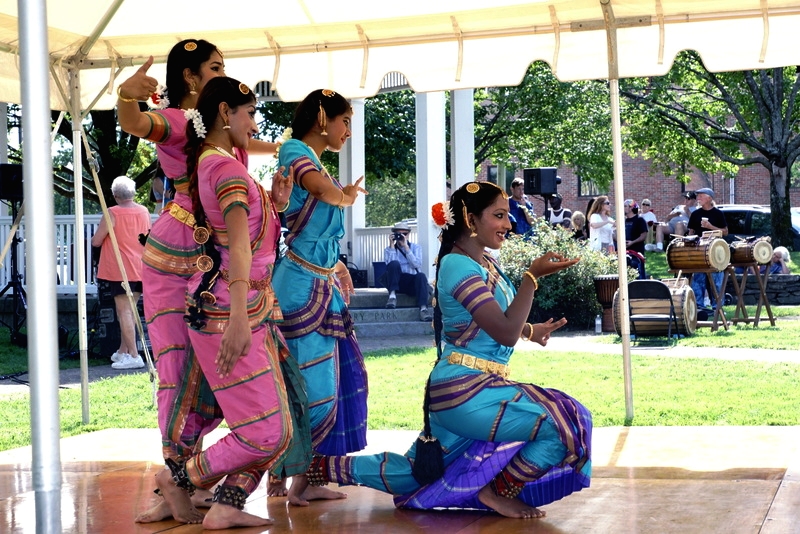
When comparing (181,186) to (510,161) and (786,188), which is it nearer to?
(786,188)

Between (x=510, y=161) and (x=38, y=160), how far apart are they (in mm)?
30621

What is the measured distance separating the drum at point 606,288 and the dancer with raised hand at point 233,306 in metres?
10.8

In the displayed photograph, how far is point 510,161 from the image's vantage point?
3262 cm

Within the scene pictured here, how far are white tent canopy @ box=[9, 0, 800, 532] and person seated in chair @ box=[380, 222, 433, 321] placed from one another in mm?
8991

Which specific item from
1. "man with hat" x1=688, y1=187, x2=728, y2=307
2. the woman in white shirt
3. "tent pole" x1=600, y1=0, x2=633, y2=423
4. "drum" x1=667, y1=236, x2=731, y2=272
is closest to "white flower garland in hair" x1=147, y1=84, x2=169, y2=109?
"tent pole" x1=600, y1=0, x2=633, y2=423

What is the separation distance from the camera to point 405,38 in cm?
697

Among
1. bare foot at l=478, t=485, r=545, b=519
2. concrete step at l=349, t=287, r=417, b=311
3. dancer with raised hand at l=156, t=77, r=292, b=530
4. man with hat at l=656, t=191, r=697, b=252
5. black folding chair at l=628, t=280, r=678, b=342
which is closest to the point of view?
dancer with raised hand at l=156, t=77, r=292, b=530

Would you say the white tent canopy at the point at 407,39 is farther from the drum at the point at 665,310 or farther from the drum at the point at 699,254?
the drum at the point at 699,254

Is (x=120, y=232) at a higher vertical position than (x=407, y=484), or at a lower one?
higher

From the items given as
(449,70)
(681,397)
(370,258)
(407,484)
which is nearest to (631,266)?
(370,258)

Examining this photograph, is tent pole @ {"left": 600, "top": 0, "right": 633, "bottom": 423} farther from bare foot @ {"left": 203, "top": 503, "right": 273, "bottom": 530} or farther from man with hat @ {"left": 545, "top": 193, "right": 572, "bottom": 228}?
man with hat @ {"left": 545, "top": 193, "right": 572, "bottom": 228}

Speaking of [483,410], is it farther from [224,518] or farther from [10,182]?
[10,182]

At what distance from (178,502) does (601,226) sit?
14.3m

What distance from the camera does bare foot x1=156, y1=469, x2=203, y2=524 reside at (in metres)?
4.49
